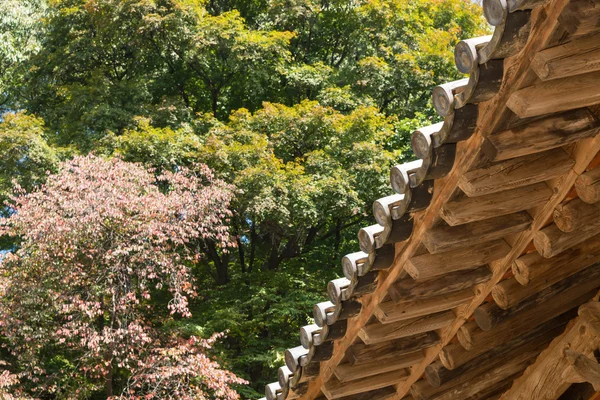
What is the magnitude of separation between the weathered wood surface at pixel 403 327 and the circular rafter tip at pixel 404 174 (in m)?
0.84

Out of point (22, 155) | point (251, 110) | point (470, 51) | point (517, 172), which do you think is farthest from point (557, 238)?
point (251, 110)

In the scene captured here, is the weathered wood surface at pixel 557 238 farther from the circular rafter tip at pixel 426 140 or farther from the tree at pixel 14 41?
the tree at pixel 14 41

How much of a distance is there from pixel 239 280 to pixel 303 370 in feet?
34.7

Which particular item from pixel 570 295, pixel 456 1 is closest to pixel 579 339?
pixel 570 295

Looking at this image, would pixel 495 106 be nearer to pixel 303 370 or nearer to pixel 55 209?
pixel 303 370

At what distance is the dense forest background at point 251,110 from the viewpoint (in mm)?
12922

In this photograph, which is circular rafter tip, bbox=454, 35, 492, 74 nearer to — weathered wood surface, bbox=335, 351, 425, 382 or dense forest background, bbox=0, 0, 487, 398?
weathered wood surface, bbox=335, 351, 425, 382

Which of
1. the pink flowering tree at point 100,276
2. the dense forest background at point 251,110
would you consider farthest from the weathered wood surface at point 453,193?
the dense forest background at point 251,110

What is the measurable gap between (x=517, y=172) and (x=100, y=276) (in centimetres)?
858

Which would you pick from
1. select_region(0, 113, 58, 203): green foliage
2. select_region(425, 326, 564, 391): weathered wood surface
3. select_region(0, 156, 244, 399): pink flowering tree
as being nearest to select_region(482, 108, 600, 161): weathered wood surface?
select_region(425, 326, 564, 391): weathered wood surface

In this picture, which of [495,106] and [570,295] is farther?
[570,295]

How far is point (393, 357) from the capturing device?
11.2 feet

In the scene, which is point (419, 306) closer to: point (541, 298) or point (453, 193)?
point (541, 298)

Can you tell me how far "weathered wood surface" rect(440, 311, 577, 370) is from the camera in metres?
3.34
